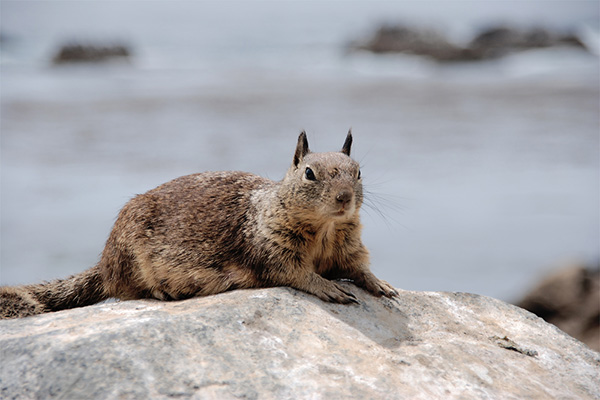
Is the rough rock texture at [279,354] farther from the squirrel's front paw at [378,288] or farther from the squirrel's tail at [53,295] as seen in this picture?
the squirrel's tail at [53,295]

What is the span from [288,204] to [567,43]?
1336 inches

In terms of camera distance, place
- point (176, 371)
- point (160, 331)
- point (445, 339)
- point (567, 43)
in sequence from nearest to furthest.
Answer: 1. point (176, 371)
2. point (160, 331)
3. point (445, 339)
4. point (567, 43)

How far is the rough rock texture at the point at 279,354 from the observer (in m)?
3.86

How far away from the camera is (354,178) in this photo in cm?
512

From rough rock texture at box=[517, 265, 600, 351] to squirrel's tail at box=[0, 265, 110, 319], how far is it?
605 centimetres

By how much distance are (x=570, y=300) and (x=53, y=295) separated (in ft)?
22.1

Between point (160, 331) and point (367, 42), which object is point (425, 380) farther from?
point (367, 42)

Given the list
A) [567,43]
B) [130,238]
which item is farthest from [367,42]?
[130,238]

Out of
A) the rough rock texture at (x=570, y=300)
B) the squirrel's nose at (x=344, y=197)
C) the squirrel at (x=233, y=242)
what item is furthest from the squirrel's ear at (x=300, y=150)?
the rough rock texture at (x=570, y=300)

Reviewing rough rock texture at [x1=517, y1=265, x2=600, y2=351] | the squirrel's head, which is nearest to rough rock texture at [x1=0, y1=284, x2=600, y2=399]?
the squirrel's head

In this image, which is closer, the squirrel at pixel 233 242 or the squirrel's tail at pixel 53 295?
the squirrel at pixel 233 242

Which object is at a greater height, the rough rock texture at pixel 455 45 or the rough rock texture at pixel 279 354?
the rough rock texture at pixel 455 45

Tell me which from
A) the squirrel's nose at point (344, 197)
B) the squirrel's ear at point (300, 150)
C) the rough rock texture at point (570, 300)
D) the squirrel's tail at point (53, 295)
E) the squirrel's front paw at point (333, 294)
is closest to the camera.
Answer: the squirrel's nose at point (344, 197)

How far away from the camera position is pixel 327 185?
16.2 feet
